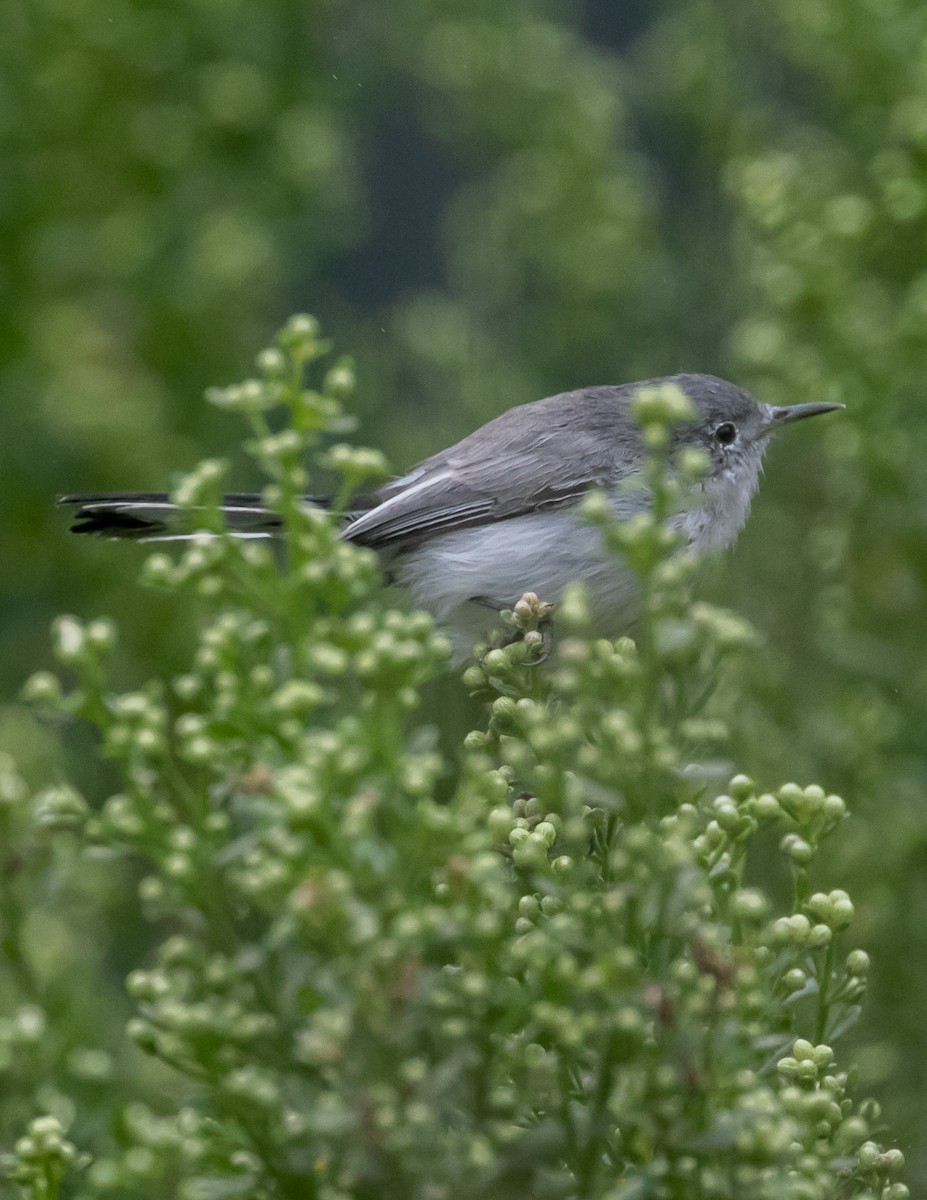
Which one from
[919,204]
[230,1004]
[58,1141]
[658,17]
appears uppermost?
[658,17]

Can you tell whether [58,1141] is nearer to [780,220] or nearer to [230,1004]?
[230,1004]

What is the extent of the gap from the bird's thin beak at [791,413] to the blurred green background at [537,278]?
46 mm

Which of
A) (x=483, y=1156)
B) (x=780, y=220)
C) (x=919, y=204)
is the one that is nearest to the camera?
(x=483, y=1156)

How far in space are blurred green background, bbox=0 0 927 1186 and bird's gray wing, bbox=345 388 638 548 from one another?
1.17ft

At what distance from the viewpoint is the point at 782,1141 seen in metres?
0.96

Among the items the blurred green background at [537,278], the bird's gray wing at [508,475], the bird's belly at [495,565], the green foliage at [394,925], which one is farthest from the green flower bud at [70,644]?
the bird's gray wing at [508,475]

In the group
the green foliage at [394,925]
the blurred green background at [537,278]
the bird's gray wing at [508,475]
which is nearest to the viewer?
the green foliage at [394,925]

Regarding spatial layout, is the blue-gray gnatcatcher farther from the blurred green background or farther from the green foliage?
the green foliage

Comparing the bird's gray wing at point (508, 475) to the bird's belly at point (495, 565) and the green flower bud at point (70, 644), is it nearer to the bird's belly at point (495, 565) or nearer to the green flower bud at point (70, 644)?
the bird's belly at point (495, 565)

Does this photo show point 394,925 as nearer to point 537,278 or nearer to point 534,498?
point 534,498

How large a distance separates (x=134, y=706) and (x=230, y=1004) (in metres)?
0.19

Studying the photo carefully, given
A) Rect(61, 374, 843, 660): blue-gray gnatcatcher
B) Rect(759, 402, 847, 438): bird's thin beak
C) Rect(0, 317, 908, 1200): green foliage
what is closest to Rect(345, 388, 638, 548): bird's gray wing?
Rect(61, 374, 843, 660): blue-gray gnatcatcher

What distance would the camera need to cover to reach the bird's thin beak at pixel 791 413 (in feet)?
9.28

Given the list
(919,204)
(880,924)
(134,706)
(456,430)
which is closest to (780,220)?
(919,204)
